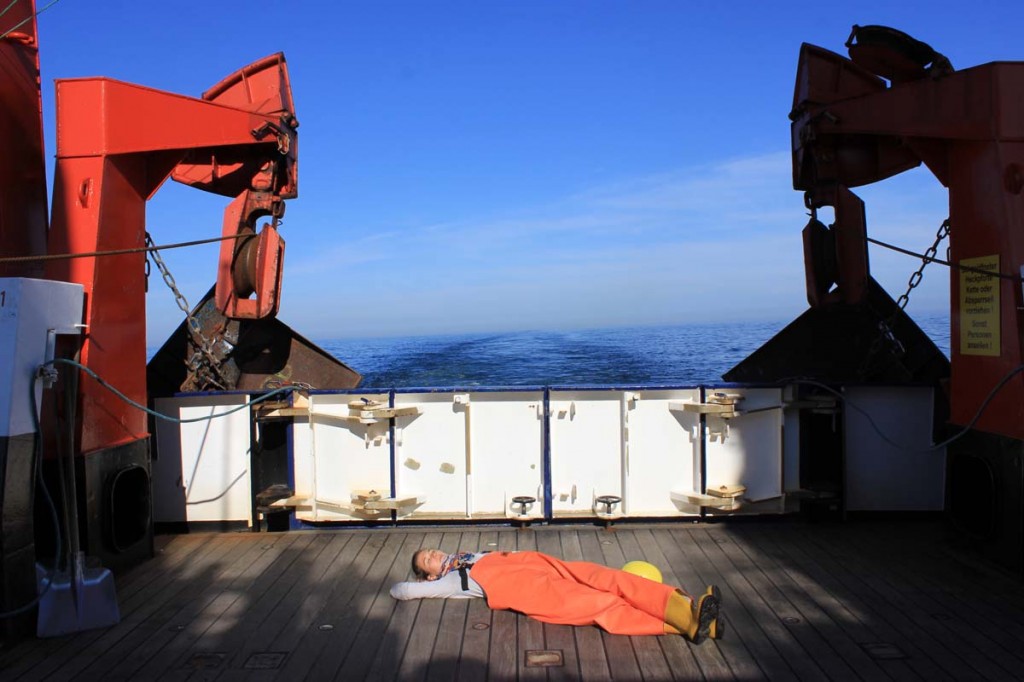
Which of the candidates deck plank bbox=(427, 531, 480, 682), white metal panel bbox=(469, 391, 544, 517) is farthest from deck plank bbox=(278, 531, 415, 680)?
white metal panel bbox=(469, 391, 544, 517)

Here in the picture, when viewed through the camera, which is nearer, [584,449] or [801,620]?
[801,620]

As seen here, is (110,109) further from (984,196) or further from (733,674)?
(984,196)

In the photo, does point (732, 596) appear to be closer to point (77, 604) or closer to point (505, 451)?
point (505, 451)

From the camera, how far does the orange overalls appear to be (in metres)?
3.49

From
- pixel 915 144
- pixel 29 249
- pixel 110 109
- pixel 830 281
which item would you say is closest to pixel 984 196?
pixel 915 144

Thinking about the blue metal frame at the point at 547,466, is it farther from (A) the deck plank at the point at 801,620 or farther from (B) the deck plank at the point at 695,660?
(B) the deck plank at the point at 695,660

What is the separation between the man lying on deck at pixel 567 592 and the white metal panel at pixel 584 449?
1421 mm

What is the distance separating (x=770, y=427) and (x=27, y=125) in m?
5.61

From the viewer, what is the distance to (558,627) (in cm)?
361

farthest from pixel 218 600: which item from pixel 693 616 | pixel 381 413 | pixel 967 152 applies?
pixel 967 152

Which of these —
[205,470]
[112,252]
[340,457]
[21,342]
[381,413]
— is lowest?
[205,470]

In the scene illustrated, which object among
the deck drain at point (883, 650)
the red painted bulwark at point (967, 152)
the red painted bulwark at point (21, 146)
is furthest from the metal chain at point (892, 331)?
the red painted bulwark at point (21, 146)

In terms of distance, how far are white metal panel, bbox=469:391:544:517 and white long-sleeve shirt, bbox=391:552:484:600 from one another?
1.48m

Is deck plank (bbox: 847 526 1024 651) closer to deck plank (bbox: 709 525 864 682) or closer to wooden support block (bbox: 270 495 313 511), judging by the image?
deck plank (bbox: 709 525 864 682)
